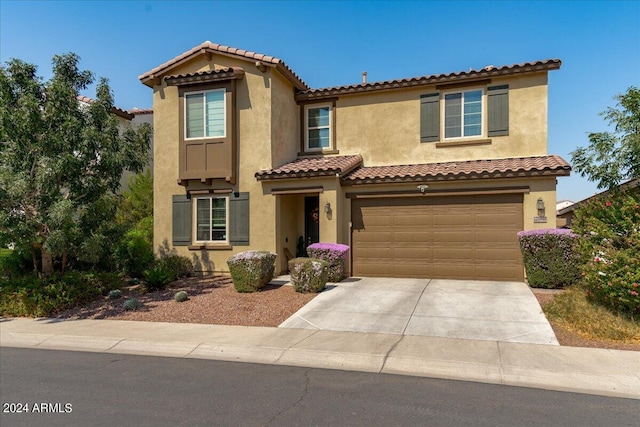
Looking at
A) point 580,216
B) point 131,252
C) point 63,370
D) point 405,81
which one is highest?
point 405,81

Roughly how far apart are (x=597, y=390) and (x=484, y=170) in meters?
7.29

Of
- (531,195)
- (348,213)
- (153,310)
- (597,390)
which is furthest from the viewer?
(348,213)

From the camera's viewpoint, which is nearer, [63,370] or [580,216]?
[63,370]

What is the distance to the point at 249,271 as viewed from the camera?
10484 mm

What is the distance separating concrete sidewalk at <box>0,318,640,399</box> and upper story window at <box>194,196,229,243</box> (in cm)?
542

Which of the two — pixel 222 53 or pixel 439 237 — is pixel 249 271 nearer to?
pixel 439 237

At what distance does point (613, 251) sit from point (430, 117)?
7393 millimetres

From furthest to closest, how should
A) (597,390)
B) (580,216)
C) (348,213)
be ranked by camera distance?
(348,213) → (580,216) → (597,390)

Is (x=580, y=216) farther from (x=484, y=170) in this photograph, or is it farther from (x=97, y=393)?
(x=97, y=393)

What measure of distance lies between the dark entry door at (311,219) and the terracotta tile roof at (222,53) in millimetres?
4275

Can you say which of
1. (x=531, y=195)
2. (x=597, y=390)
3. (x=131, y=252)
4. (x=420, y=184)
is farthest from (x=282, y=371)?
(x=131, y=252)

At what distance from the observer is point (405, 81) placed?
13320mm

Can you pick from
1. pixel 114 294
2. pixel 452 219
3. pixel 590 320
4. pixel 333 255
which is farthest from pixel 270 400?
pixel 452 219

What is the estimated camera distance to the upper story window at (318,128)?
14.7m
